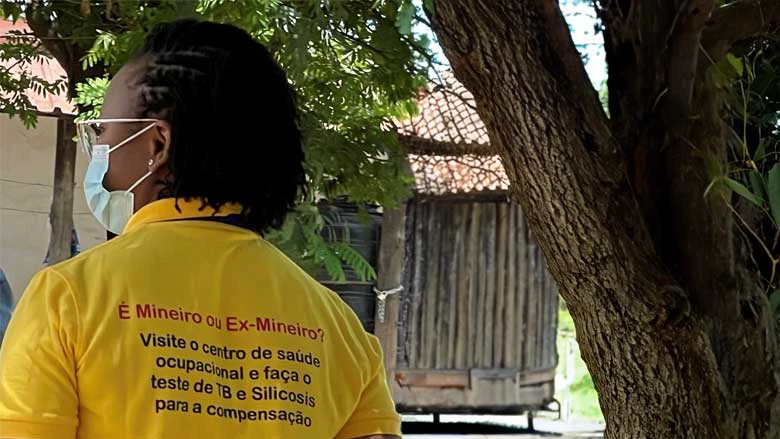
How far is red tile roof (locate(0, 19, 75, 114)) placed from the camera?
2.30 m

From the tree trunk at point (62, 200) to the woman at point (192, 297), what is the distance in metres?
1.22

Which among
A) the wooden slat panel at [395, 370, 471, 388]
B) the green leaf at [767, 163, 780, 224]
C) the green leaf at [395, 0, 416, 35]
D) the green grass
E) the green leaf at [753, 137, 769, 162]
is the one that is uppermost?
the green leaf at [395, 0, 416, 35]

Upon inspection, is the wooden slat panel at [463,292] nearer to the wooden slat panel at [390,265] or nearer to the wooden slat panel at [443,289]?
the wooden slat panel at [443,289]

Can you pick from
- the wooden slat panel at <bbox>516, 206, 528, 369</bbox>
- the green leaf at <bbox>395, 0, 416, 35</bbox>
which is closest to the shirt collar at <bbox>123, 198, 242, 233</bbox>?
the green leaf at <bbox>395, 0, 416, 35</bbox>

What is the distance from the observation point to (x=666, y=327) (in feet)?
6.24

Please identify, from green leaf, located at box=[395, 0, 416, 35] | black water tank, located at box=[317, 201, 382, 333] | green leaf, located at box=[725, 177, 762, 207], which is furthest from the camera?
black water tank, located at box=[317, 201, 382, 333]

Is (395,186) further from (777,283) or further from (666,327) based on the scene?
(777,283)

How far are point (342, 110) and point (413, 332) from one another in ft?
7.29

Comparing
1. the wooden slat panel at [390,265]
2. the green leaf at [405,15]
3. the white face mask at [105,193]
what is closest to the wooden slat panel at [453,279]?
the wooden slat panel at [390,265]

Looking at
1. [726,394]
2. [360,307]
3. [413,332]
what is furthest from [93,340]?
[413,332]

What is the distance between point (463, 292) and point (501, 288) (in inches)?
7.0

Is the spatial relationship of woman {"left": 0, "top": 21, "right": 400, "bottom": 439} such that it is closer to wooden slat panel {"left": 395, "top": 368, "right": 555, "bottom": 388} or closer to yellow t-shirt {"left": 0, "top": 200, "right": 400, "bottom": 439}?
yellow t-shirt {"left": 0, "top": 200, "right": 400, "bottom": 439}

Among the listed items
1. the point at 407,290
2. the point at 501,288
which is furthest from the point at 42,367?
the point at 501,288

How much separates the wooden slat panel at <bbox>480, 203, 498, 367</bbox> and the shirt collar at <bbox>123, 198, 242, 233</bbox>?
3.38 m
